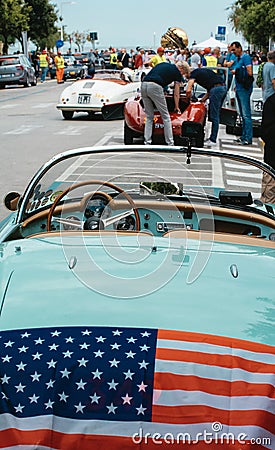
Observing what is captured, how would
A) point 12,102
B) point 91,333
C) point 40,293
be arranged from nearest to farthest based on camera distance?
point 91,333 < point 40,293 < point 12,102

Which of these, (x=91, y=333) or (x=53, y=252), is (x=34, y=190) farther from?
(x=91, y=333)

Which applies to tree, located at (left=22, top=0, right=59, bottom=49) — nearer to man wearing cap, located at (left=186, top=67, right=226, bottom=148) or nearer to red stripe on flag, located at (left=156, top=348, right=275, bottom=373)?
man wearing cap, located at (left=186, top=67, right=226, bottom=148)

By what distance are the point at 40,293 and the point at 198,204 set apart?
1.76 meters

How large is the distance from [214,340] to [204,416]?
0.27 metres

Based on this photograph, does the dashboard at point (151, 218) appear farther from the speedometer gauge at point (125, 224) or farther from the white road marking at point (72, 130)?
the white road marking at point (72, 130)

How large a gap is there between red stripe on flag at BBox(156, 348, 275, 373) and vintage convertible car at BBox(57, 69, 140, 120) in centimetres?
1541

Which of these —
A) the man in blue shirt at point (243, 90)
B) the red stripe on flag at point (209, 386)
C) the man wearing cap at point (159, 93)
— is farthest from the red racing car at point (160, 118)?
the red stripe on flag at point (209, 386)

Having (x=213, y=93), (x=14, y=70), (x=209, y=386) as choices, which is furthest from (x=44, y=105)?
(x=209, y=386)

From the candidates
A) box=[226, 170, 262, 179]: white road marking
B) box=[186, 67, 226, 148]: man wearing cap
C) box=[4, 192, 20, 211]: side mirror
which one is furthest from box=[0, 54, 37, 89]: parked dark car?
box=[4, 192, 20, 211]: side mirror

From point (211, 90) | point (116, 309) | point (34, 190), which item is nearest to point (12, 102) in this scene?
point (211, 90)

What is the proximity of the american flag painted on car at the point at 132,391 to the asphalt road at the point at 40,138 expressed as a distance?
6209 mm

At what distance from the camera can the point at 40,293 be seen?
2.90 m

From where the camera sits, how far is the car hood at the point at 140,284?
2672 millimetres

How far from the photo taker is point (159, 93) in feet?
41.9
